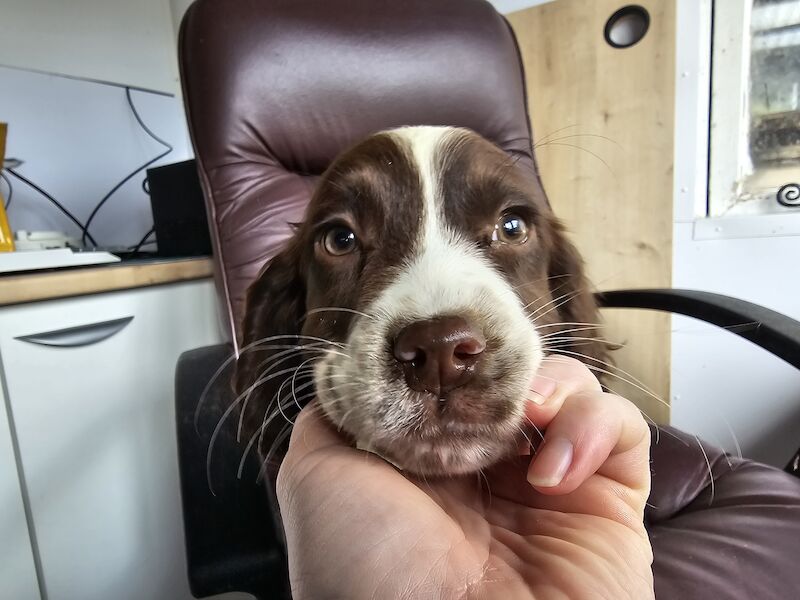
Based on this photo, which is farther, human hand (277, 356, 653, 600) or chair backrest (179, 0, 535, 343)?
chair backrest (179, 0, 535, 343)

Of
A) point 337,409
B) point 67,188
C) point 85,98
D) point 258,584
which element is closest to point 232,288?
point 258,584

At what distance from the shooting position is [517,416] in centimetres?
75

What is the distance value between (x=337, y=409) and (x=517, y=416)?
286mm

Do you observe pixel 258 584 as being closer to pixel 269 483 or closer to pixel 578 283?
pixel 269 483

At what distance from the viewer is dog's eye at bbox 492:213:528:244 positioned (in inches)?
43.8

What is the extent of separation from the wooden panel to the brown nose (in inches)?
70.5

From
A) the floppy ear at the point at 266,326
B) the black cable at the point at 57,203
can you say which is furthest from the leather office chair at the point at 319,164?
the black cable at the point at 57,203

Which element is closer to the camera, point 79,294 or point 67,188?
point 79,294

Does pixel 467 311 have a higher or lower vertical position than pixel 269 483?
higher

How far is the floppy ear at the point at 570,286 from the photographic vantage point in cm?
142

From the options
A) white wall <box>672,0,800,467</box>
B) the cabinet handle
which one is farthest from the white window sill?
the cabinet handle

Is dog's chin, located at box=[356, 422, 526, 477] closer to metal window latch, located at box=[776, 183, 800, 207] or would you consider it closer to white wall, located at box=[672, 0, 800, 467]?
white wall, located at box=[672, 0, 800, 467]

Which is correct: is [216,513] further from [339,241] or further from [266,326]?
[339,241]

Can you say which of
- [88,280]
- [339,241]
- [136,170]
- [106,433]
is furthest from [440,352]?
[136,170]
